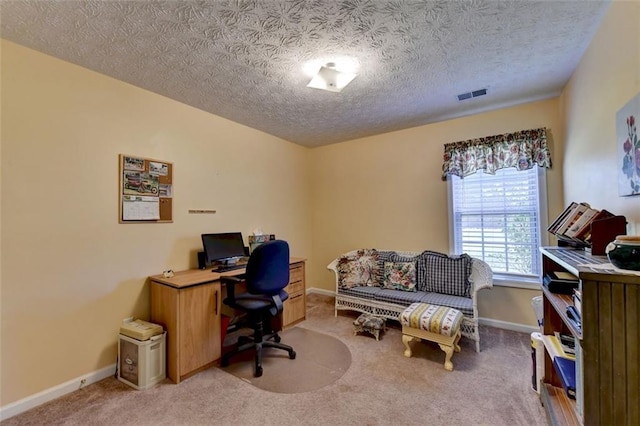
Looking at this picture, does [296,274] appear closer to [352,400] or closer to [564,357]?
[352,400]

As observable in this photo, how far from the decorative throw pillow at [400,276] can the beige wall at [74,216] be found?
232 cm

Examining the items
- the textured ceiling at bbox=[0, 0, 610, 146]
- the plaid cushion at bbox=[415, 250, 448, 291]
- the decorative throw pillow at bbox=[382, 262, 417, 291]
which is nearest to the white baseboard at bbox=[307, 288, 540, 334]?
the plaid cushion at bbox=[415, 250, 448, 291]

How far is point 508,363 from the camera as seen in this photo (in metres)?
2.40

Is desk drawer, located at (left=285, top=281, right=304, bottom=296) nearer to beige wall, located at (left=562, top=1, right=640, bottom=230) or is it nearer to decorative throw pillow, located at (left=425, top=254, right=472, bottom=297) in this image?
decorative throw pillow, located at (left=425, top=254, right=472, bottom=297)

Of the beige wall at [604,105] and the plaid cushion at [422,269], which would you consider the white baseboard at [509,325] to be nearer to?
the plaid cushion at [422,269]

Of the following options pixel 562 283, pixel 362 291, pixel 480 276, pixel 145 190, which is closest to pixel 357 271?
pixel 362 291

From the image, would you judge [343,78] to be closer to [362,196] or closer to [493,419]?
[362,196]

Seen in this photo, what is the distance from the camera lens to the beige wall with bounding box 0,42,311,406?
74.6 inches

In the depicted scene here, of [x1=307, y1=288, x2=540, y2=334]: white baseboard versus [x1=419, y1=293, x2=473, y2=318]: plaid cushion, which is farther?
[x1=307, y1=288, x2=540, y2=334]: white baseboard

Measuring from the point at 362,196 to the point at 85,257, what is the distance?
11.0 feet

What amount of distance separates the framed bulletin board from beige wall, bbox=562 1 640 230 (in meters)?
3.43

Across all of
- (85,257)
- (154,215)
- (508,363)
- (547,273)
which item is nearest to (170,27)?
(154,215)

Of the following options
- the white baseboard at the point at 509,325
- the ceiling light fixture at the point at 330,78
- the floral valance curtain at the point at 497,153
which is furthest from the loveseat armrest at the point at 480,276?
the ceiling light fixture at the point at 330,78

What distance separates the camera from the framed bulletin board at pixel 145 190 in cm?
244
